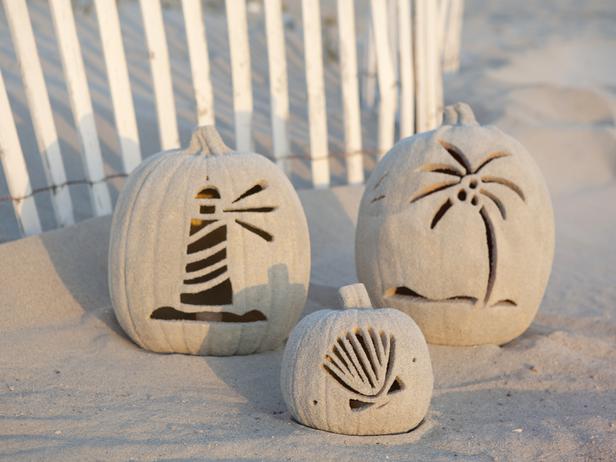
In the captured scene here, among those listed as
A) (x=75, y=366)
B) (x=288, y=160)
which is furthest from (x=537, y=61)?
(x=75, y=366)

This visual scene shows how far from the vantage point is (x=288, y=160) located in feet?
21.7

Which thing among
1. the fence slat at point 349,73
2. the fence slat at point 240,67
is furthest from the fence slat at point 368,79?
the fence slat at point 240,67

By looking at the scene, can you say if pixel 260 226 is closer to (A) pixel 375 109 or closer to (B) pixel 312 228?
(B) pixel 312 228

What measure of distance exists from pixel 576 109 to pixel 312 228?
5.92 m

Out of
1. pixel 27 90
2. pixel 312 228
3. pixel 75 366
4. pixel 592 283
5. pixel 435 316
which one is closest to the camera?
pixel 75 366

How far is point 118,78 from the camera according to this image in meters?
5.66

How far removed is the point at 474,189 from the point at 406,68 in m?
3.77

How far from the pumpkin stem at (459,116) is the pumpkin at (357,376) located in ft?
4.92

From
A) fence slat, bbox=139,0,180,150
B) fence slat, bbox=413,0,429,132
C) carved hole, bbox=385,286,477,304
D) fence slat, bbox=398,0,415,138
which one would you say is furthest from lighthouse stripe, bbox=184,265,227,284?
fence slat, bbox=413,0,429,132

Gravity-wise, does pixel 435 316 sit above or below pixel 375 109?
above

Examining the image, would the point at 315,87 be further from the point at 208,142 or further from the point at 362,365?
the point at 362,365

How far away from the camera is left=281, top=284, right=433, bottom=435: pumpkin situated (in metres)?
3.13

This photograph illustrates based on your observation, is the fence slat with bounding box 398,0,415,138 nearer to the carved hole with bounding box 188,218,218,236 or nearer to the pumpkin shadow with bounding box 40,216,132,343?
the pumpkin shadow with bounding box 40,216,132,343

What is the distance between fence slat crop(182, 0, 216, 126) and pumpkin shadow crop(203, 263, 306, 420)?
2.52m
